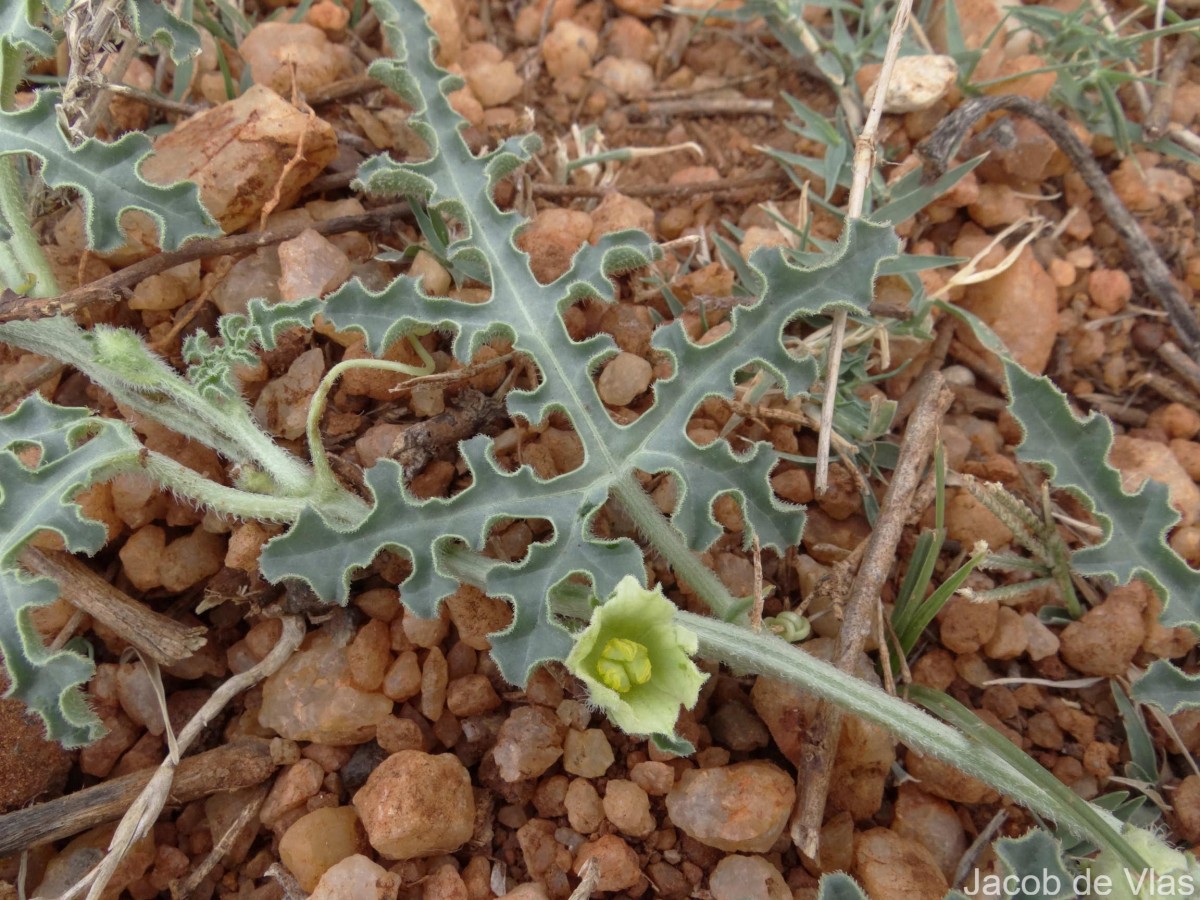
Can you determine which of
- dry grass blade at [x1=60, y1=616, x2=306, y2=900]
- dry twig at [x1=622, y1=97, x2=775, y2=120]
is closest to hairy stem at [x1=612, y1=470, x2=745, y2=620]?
dry grass blade at [x1=60, y1=616, x2=306, y2=900]

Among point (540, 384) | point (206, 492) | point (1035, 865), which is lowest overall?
point (1035, 865)

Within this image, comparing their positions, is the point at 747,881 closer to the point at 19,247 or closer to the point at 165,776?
the point at 165,776

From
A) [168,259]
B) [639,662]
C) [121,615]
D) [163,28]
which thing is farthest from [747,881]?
[163,28]

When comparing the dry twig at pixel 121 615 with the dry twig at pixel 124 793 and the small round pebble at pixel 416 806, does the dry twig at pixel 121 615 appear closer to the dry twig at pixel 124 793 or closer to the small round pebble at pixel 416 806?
the dry twig at pixel 124 793

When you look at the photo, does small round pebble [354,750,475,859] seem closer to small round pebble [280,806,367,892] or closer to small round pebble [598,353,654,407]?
small round pebble [280,806,367,892]

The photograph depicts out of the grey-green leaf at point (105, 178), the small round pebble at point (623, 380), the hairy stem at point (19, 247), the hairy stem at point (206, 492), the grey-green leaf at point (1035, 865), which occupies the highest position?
the grey-green leaf at point (105, 178)

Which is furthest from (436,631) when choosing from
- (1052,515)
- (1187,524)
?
(1187,524)

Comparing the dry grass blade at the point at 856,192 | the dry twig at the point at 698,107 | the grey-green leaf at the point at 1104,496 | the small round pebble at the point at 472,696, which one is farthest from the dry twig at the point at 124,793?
the dry twig at the point at 698,107
